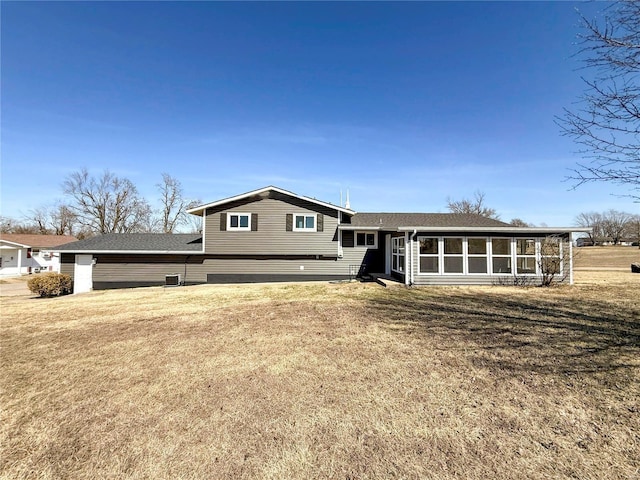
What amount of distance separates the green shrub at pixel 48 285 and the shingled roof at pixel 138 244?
5.80ft

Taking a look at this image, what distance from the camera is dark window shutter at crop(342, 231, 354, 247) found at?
15.8 metres

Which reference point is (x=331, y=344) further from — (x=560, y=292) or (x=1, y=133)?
(x=1, y=133)

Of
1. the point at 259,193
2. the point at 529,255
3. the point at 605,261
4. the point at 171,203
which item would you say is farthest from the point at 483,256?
the point at 171,203

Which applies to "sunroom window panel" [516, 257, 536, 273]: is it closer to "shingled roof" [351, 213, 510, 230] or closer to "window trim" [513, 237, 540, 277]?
"window trim" [513, 237, 540, 277]

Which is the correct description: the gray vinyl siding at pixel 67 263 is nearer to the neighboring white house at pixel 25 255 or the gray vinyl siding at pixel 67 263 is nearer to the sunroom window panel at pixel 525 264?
the neighboring white house at pixel 25 255

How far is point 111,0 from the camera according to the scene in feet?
29.3

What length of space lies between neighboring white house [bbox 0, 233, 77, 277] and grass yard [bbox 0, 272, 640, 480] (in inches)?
1241

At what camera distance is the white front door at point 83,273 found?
51.2 ft

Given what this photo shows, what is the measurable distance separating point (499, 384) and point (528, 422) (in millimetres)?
734

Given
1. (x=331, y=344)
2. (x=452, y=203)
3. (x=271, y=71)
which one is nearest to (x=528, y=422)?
Answer: (x=331, y=344)

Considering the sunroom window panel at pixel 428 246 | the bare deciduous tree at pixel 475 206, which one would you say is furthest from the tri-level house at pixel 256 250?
the bare deciduous tree at pixel 475 206

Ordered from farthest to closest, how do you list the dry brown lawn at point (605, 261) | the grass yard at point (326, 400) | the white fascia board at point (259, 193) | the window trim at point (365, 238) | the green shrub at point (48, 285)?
the dry brown lawn at point (605, 261) < the window trim at point (365, 238) < the white fascia board at point (259, 193) < the green shrub at point (48, 285) < the grass yard at point (326, 400)

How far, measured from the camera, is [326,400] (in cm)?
308

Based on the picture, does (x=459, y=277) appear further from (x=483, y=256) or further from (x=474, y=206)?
(x=474, y=206)
